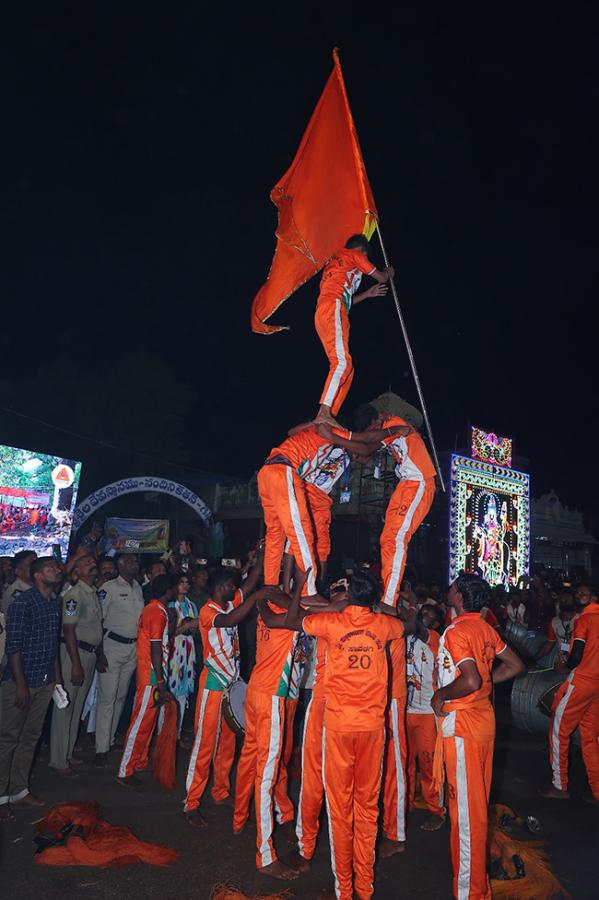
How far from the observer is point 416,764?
250 inches

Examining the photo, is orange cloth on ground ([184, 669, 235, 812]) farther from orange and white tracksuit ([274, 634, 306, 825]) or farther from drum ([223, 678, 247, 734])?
orange and white tracksuit ([274, 634, 306, 825])

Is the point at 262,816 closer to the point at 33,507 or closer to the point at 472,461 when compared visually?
the point at 33,507

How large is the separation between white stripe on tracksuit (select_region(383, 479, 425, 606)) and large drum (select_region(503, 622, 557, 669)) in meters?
5.65

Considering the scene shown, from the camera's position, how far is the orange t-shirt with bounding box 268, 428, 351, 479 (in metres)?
4.78

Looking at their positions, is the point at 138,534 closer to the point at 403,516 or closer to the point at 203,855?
the point at 203,855

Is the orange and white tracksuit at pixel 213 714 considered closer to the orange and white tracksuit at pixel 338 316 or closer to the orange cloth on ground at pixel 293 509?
the orange cloth on ground at pixel 293 509

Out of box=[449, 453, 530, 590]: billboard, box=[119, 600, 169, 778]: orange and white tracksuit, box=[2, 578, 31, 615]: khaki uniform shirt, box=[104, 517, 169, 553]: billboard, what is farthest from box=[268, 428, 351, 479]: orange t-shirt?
box=[449, 453, 530, 590]: billboard

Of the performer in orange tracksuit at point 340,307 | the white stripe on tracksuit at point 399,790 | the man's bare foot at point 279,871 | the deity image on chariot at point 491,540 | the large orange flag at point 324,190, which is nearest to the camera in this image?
the man's bare foot at point 279,871

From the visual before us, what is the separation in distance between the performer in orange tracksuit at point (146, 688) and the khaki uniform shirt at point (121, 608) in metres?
0.61

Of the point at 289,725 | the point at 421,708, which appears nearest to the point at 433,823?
the point at 421,708

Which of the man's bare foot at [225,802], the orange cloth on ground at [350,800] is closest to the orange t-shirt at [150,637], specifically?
the man's bare foot at [225,802]

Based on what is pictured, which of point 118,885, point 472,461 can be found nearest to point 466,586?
point 118,885

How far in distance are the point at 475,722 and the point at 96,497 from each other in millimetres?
13142

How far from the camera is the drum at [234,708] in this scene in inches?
209
